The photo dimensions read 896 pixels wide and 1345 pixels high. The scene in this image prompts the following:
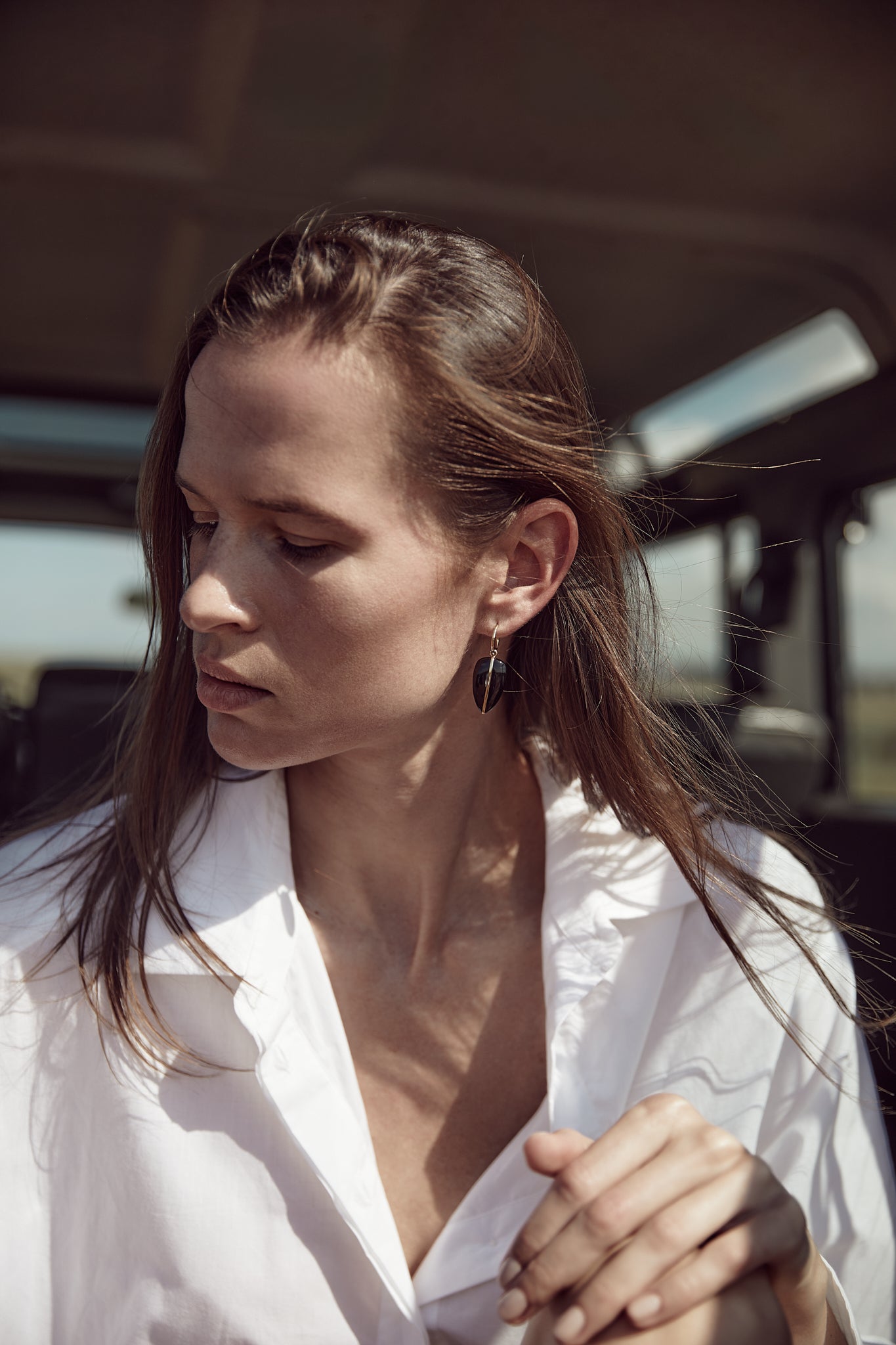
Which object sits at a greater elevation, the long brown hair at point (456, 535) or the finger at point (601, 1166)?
the long brown hair at point (456, 535)

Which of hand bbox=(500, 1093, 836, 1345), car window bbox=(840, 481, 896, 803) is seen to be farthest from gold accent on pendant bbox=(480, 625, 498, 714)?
car window bbox=(840, 481, 896, 803)

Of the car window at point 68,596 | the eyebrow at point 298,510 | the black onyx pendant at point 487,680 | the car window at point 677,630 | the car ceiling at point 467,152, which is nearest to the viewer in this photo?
the eyebrow at point 298,510

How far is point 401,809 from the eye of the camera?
1341 mm

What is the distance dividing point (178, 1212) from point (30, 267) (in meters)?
2.00

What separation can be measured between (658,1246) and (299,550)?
694 mm

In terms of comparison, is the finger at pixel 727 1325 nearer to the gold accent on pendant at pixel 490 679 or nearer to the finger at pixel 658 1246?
the finger at pixel 658 1246

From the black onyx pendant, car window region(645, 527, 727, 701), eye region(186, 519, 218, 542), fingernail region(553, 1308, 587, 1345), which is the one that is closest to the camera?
fingernail region(553, 1308, 587, 1345)

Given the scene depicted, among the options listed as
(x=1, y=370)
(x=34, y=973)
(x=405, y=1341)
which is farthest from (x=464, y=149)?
(x=405, y=1341)

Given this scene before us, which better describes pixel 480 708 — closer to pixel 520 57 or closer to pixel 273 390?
pixel 273 390

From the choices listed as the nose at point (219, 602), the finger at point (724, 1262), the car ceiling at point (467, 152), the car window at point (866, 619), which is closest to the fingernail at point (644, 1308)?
the finger at point (724, 1262)

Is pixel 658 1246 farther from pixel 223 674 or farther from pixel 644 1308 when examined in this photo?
pixel 223 674

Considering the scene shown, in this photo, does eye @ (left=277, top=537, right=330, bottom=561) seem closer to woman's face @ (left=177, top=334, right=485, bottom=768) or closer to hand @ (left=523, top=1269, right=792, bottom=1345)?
woman's face @ (left=177, top=334, right=485, bottom=768)

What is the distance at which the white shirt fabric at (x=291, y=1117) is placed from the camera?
1115mm

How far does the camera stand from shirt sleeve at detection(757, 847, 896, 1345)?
1.29 metres
